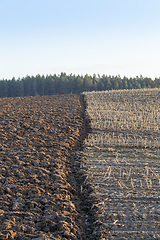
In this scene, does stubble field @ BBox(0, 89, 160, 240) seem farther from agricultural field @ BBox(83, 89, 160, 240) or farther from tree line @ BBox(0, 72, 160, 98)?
tree line @ BBox(0, 72, 160, 98)

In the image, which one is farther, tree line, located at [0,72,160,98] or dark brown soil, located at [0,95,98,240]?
tree line, located at [0,72,160,98]

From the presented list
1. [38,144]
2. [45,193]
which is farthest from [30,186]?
[38,144]

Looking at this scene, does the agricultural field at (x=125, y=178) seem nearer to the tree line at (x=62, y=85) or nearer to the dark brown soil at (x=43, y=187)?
the dark brown soil at (x=43, y=187)

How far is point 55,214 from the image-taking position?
527 cm

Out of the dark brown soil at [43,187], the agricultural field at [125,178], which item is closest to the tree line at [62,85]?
the agricultural field at [125,178]

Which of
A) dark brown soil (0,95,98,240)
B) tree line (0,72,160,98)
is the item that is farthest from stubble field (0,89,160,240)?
tree line (0,72,160,98)

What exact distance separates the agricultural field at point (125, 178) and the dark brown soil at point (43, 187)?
0.47 meters

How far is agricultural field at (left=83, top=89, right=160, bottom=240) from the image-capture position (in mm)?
5270

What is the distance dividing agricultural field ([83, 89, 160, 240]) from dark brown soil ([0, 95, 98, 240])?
18.5 inches

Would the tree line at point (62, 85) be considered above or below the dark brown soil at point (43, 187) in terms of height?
above

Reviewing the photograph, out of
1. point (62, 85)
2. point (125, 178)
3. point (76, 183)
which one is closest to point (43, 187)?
point (76, 183)

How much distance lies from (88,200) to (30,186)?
5.84ft

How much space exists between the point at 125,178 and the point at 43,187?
3007mm

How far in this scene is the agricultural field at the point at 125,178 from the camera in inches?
207
